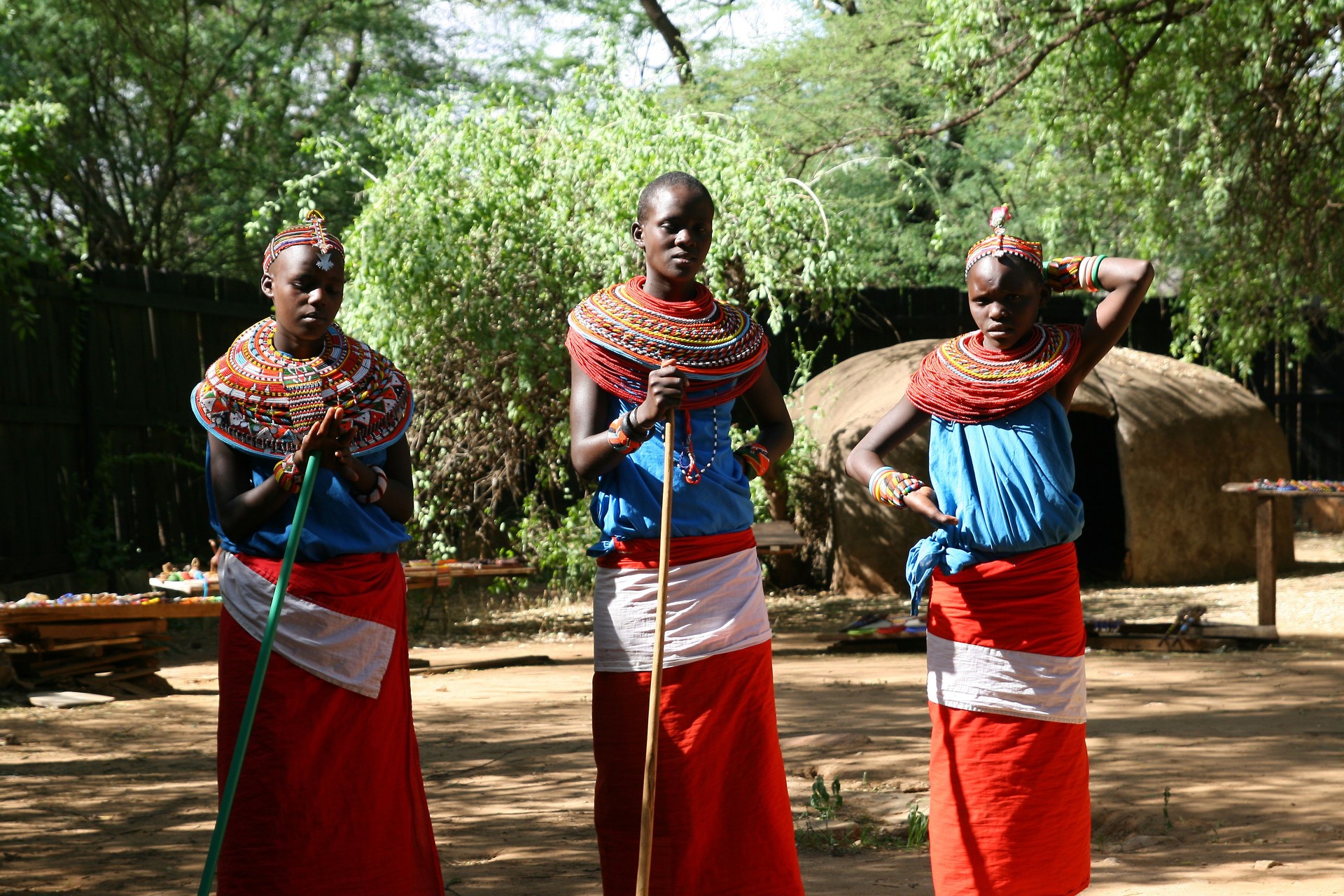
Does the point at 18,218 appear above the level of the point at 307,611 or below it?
above

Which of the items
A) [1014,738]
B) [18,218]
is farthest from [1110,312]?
[18,218]

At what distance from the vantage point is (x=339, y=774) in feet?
10.3

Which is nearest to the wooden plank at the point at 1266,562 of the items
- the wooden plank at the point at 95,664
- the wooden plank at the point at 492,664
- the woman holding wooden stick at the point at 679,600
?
the wooden plank at the point at 492,664

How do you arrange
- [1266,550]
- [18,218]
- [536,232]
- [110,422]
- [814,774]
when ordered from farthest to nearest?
[110,422], [536,232], [1266,550], [18,218], [814,774]

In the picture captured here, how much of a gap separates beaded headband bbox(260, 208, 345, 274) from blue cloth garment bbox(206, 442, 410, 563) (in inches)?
18.9

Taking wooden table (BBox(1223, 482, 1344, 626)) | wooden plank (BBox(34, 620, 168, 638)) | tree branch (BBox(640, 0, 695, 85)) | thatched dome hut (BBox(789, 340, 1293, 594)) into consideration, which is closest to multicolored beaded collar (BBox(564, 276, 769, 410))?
wooden plank (BBox(34, 620, 168, 638))

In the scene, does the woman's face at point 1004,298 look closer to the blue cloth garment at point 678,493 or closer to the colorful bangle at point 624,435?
the blue cloth garment at point 678,493

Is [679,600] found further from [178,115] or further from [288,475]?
[178,115]

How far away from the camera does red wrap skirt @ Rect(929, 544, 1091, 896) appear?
128 inches

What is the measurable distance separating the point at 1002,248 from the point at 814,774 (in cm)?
277

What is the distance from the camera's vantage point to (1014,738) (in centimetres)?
329

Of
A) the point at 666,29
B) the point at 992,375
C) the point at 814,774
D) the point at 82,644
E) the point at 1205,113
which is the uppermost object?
the point at 666,29

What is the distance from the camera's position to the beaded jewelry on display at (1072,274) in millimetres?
3486

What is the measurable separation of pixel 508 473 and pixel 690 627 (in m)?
7.42
